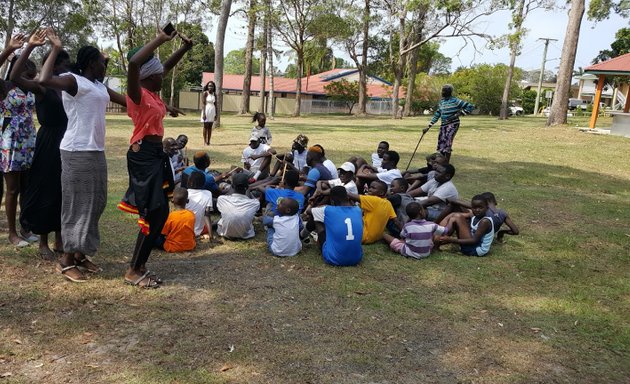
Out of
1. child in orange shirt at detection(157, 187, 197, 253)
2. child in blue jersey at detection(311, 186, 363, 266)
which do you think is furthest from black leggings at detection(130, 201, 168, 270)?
child in blue jersey at detection(311, 186, 363, 266)

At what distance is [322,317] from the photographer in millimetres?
3955

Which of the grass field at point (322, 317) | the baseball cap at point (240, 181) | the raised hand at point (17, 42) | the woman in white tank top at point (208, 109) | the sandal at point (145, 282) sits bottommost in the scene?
the grass field at point (322, 317)

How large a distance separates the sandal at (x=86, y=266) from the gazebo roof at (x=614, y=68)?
20.6 meters

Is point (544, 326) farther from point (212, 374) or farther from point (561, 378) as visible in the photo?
point (212, 374)

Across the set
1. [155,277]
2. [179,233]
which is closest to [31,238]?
[179,233]

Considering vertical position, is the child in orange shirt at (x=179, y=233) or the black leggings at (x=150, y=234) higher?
the black leggings at (x=150, y=234)

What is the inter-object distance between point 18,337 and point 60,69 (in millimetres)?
2079

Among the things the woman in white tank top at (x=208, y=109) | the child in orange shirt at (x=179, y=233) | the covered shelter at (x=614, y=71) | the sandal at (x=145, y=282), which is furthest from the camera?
the covered shelter at (x=614, y=71)

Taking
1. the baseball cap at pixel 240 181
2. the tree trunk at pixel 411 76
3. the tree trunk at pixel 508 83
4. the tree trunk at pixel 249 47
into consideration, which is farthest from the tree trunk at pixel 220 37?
the tree trunk at pixel 411 76

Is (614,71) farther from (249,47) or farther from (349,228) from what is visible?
(349,228)

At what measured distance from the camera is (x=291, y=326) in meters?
3.77

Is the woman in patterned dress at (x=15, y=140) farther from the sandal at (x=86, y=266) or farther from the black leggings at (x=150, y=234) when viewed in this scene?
the black leggings at (x=150, y=234)

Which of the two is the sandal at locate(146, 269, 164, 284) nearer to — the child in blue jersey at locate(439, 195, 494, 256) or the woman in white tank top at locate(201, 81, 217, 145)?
the child in blue jersey at locate(439, 195, 494, 256)

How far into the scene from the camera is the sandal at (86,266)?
175 inches
